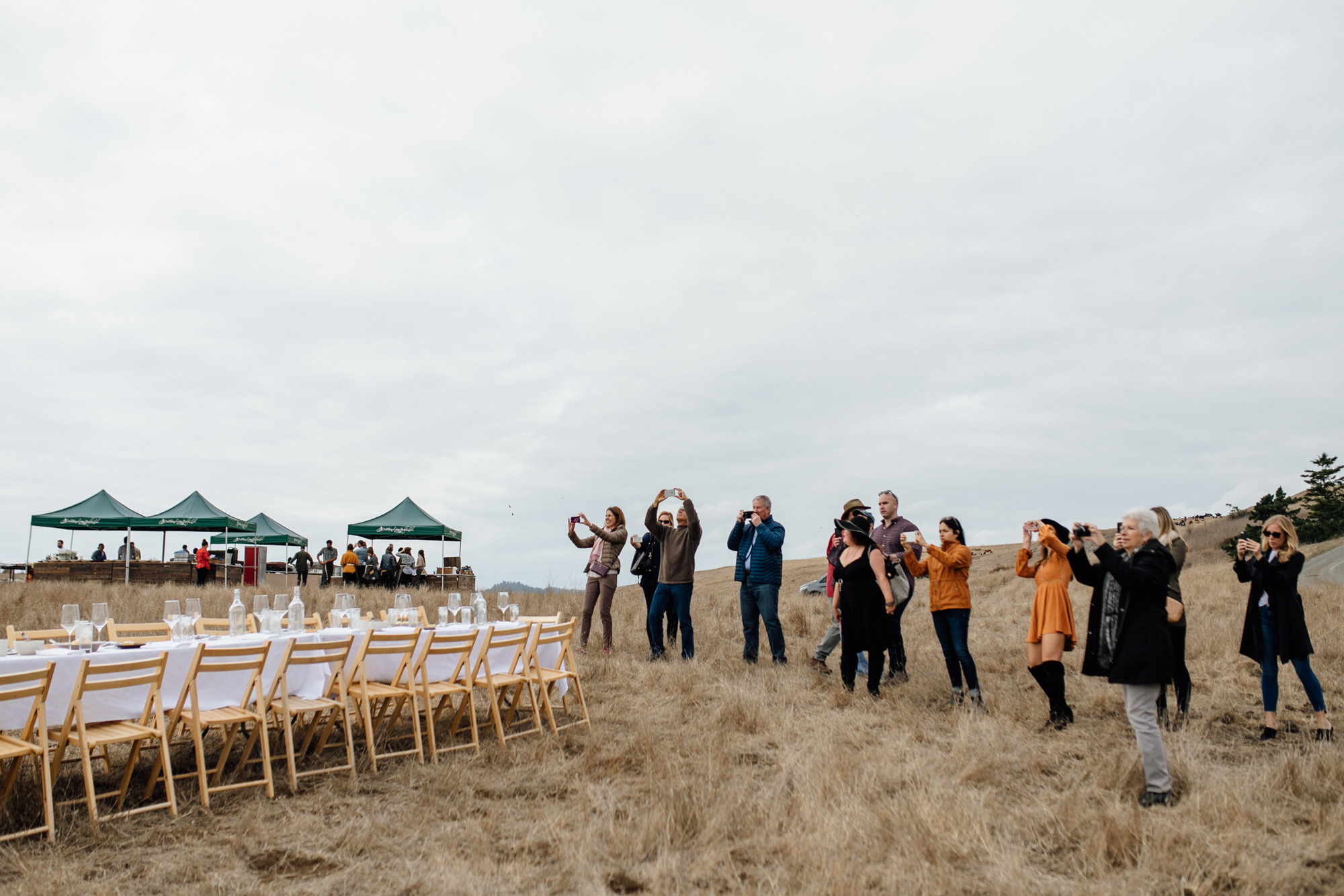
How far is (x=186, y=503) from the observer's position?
77.0 feet

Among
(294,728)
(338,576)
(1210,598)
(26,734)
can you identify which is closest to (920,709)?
(294,728)

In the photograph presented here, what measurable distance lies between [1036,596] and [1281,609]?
1.60 meters

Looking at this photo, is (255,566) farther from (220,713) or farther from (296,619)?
(220,713)

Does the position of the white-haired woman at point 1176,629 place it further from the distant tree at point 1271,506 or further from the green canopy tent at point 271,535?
the green canopy tent at point 271,535

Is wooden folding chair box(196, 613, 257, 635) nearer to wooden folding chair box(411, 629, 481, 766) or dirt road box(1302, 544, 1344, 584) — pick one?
wooden folding chair box(411, 629, 481, 766)

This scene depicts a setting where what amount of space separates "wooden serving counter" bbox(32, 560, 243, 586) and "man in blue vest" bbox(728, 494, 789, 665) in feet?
55.9

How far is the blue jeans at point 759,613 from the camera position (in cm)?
898

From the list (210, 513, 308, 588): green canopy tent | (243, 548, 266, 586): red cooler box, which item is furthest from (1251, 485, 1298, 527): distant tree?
(210, 513, 308, 588): green canopy tent

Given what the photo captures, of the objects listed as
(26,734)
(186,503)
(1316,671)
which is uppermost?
(186,503)

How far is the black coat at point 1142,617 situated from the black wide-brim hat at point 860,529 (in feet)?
9.17

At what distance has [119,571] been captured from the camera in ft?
70.9

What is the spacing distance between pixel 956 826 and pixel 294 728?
5.18 metres

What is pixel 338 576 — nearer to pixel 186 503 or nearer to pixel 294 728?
pixel 186 503

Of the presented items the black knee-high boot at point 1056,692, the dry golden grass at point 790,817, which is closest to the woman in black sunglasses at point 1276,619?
the dry golden grass at point 790,817
